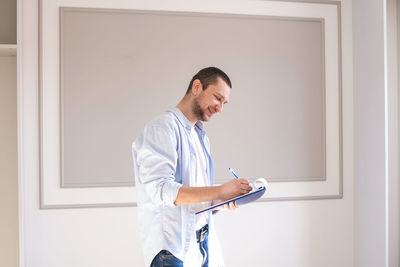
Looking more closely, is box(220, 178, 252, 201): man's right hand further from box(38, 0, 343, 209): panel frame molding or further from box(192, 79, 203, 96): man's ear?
box(38, 0, 343, 209): panel frame molding

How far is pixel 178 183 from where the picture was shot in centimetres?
125

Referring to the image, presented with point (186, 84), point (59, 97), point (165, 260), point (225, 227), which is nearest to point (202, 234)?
point (165, 260)

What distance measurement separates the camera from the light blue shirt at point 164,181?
4.08 feet

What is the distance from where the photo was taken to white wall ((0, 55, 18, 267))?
235cm

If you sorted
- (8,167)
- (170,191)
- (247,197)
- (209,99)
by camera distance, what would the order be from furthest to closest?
(8,167), (209,99), (247,197), (170,191)

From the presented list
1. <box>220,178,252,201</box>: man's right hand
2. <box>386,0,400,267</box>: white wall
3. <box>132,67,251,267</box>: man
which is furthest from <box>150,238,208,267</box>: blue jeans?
<box>386,0,400,267</box>: white wall

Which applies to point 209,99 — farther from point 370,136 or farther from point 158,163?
point 370,136

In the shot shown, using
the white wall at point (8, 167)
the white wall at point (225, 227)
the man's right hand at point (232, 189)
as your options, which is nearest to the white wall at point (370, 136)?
the white wall at point (225, 227)

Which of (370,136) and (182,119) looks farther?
(370,136)

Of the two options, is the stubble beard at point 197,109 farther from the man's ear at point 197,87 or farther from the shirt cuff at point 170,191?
the shirt cuff at point 170,191

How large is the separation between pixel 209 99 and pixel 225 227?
52.9 inches

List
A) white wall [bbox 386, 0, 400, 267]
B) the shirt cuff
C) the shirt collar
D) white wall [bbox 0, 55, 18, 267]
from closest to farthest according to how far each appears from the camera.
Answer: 1. the shirt cuff
2. the shirt collar
3. white wall [bbox 0, 55, 18, 267]
4. white wall [bbox 386, 0, 400, 267]

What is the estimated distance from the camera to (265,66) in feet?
8.67

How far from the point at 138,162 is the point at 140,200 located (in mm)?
147
